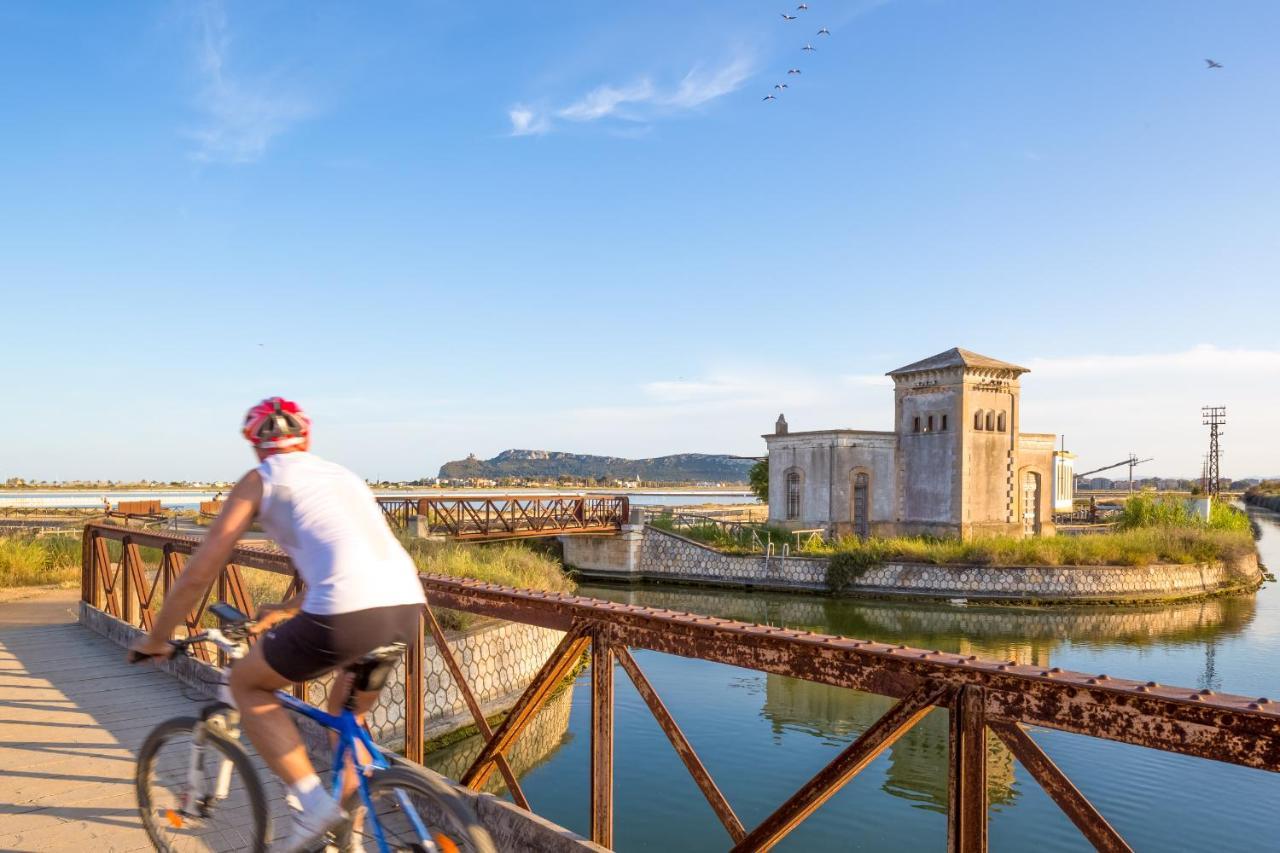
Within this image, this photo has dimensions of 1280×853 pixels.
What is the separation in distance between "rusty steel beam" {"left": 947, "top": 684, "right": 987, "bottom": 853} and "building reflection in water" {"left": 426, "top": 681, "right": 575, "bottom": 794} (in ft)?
28.5

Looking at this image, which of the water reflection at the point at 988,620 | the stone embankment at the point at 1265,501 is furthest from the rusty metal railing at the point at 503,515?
the stone embankment at the point at 1265,501

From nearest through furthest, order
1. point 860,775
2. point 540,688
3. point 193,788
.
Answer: point 193,788 → point 540,688 → point 860,775

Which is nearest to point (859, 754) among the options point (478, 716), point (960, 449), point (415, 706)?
point (478, 716)

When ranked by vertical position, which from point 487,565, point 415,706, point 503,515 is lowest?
point 487,565

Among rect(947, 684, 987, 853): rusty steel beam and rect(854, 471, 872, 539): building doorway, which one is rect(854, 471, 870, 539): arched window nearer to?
rect(854, 471, 872, 539): building doorway

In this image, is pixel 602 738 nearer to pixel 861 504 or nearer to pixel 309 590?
pixel 309 590

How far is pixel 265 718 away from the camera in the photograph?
8.45 ft

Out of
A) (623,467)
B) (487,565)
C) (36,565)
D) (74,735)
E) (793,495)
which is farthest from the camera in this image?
(623,467)

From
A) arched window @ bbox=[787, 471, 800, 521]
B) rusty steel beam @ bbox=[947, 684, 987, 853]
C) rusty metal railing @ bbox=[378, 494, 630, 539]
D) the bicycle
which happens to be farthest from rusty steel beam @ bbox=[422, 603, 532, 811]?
arched window @ bbox=[787, 471, 800, 521]

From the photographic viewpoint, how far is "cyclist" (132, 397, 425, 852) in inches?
96.9

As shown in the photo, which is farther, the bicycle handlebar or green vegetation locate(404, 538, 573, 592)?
green vegetation locate(404, 538, 573, 592)

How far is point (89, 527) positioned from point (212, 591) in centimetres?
221

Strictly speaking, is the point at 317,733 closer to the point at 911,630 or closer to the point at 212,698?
the point at 212,698

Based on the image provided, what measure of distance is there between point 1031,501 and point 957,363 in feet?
23.4
